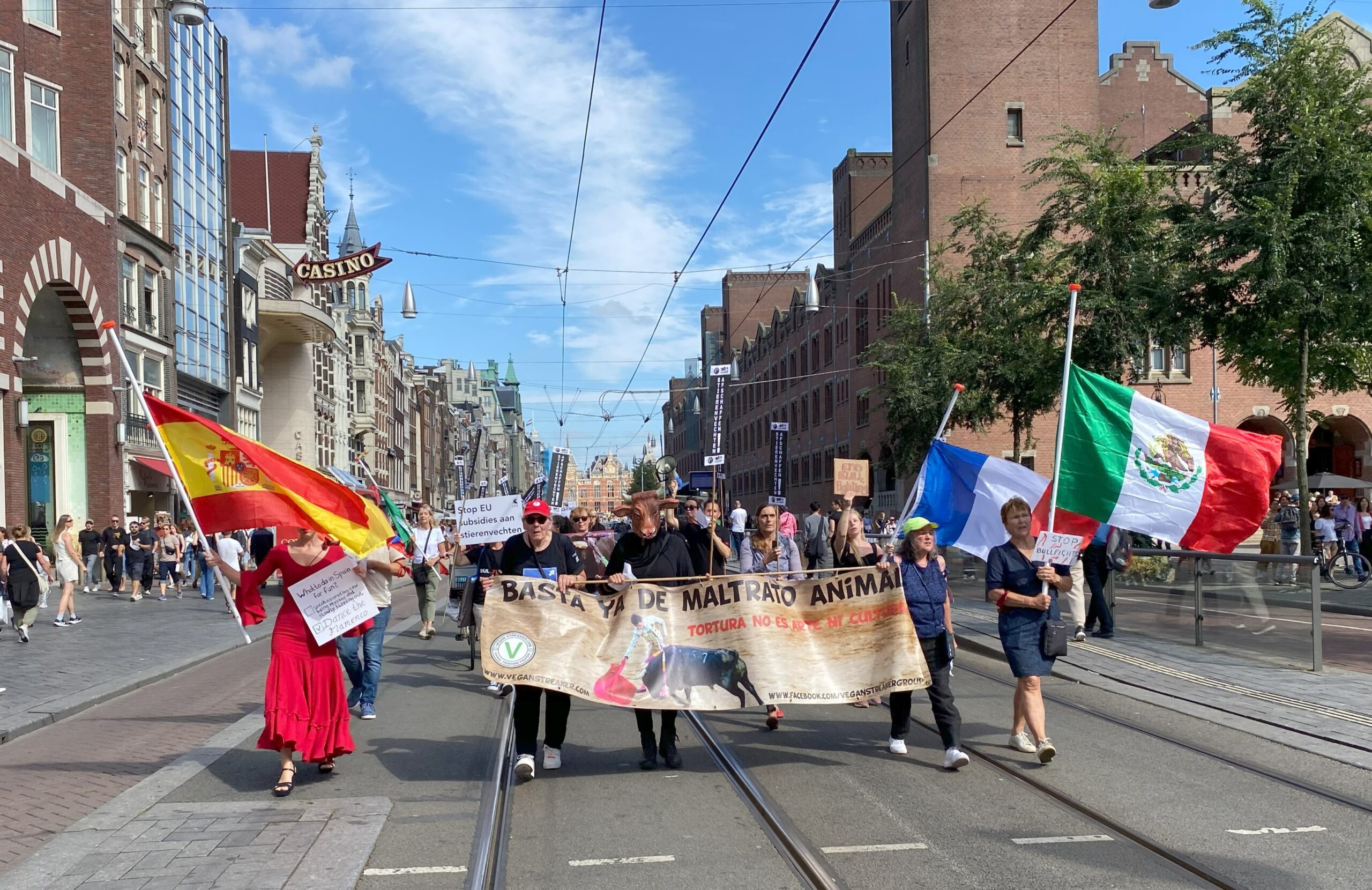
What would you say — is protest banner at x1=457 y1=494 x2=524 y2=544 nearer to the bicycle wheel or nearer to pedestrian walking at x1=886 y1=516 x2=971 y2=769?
pedestrian walking at x1=886 y1=516 x2=971 y2=769

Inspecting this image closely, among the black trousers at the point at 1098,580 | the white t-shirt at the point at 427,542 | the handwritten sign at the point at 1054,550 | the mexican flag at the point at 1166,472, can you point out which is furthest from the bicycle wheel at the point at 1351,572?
the white t-shirt at the point at 427,542

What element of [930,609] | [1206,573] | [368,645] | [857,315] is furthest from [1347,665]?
[857,315]

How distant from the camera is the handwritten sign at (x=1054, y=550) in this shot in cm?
773

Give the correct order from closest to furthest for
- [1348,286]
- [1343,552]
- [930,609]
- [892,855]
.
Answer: [892,855] → [930,609] → [1348,286] → [1343,552]

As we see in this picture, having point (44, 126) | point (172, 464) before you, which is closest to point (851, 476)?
point (172, 464)

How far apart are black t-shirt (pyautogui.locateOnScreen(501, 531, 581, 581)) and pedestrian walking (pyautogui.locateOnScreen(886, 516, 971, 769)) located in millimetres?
2216

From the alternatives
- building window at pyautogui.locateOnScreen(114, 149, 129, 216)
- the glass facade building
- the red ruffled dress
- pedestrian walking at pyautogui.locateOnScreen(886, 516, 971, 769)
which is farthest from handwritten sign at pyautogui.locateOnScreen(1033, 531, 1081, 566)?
the glass facade building

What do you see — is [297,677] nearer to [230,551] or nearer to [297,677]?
[297,677]

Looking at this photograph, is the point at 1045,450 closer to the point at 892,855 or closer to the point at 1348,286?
the point at 1348,286

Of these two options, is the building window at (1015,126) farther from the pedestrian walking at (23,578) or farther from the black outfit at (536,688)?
the black outfit at (536,688)

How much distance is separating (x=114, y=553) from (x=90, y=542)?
2.08ft

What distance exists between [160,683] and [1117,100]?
48.9m

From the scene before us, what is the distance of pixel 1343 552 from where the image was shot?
21453 mm

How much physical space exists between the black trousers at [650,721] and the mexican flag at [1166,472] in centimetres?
342
